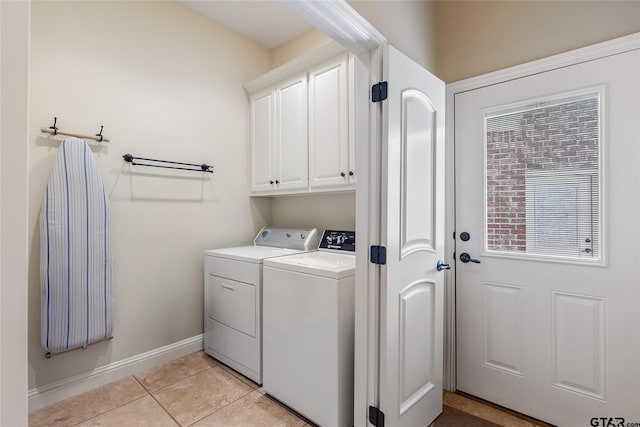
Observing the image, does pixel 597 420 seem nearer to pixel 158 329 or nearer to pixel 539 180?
pixel 539 180

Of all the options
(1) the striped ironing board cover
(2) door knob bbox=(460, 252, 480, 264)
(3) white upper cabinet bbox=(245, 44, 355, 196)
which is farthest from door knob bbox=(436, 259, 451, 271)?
(1) the striped ironing board cover

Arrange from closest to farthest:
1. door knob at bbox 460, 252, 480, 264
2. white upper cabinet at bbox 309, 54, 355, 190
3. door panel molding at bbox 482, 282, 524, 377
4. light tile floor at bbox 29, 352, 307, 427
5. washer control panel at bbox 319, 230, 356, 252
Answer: light tile floor at bbox 29, 352, 307, 427, door panel molding at bbox 482, 282, 524, 377, door knob at bbox 460, 252, 480, 264, white upper cabinet at bbox 309, 54, 355, 190, washer control panel at bbox 319, 230, 356, 252

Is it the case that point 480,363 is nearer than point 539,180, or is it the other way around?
point 539,180

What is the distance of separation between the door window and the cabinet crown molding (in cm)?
118

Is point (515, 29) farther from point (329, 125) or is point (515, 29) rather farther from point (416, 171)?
point (329, 125)

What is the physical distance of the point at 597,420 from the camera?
166cm

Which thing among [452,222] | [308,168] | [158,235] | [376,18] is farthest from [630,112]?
[158,235]

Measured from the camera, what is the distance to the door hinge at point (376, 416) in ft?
4.90

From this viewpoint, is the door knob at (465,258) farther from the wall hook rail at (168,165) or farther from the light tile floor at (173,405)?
the wall hook rail at (168,165)

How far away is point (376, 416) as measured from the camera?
4.94ft

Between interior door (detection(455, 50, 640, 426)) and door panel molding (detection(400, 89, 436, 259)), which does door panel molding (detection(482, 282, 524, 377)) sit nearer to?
interior door (detection(455, 50, 640, 426))

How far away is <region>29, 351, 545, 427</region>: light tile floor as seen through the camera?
5.89ft

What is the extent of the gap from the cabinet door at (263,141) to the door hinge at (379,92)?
1.46m

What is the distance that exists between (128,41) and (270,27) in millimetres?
1175
